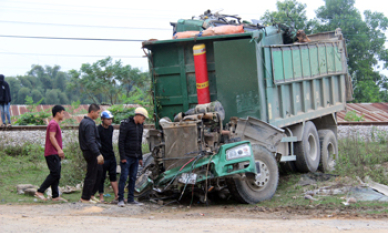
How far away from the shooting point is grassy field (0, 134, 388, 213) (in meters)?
6.54

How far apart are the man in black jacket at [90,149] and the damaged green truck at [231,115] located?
86 cm

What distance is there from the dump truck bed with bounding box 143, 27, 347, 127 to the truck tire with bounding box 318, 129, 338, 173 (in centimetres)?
70

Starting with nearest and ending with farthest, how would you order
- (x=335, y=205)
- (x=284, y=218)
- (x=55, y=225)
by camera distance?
(x=55, y=225), (x=284, y=218), (x=335, y=205)

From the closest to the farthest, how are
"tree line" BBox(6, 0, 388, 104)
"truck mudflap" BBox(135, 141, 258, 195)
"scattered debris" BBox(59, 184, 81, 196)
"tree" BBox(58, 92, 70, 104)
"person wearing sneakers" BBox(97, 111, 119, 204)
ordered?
"truck mudflap" BBox(135, 141, 258, 195), "person wearing sneakers" BBox(97, 111, 119, 204), "scattered debris" BBox(59, 184, 81, 196), "tree line" BBox(6, 0, 388, 104), "tree" BBox(58, 92, 70, 104)

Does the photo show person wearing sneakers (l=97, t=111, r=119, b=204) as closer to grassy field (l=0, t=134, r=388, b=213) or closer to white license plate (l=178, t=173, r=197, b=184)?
grassy field (l=0, t=134, r=388, b=213)

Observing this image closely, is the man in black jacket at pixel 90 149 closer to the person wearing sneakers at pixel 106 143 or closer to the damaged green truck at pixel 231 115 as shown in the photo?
the person wearing sneakers at pixel 106 143

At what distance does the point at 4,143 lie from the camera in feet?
35.5

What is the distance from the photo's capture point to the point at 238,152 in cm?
625

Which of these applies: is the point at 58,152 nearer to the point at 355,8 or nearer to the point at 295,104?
the point at 295,104

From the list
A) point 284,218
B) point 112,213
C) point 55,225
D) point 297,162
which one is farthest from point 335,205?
point 55,225

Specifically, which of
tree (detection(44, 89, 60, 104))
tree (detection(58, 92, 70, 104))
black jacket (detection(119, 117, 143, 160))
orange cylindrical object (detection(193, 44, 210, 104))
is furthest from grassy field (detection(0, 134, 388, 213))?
tree (detection(58, 92, 70, 104))

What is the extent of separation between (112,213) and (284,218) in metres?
2.36

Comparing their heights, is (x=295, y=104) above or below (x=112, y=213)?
above

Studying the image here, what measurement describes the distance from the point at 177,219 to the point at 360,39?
28132 mm
